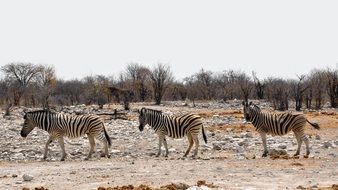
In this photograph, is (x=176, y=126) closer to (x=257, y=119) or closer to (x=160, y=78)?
(x=257, y=119)

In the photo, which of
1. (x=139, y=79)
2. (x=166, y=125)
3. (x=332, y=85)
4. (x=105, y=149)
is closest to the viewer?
(x=105, y=149)

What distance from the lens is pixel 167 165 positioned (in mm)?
15047

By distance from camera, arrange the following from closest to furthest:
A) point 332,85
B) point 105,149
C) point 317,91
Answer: point 105,149 → point 317,91 → point 332,85

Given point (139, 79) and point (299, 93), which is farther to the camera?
point (139, 79)

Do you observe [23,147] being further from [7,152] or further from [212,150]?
[212,150]

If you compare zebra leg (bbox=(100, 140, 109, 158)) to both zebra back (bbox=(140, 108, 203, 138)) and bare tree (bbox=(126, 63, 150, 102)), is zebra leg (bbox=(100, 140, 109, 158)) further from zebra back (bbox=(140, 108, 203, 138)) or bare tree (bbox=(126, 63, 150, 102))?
bare tree (bbox=(126, 63, 150, 102))

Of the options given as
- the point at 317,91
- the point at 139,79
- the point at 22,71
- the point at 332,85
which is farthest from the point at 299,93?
the point at 22,71

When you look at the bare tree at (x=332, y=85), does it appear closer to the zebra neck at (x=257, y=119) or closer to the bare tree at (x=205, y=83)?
the bare tree at (x=205, y=83)

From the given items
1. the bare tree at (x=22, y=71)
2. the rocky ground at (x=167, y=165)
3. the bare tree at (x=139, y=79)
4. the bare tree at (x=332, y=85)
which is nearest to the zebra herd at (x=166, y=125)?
the rocky ground at (x=167, y=165)

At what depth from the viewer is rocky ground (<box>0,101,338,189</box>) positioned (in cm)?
1176

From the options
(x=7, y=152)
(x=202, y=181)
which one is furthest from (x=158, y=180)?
(x=7, y=152)

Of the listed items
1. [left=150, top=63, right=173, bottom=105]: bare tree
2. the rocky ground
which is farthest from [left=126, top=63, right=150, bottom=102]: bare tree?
the rocky ground

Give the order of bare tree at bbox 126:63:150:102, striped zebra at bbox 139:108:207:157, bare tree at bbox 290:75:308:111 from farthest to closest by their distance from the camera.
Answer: bare tree at bbox 126:63:150:102
bare tree at bbox 290:75:308:111
striped zebra at bbox 139:108:207:157

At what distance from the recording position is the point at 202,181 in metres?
11.2
